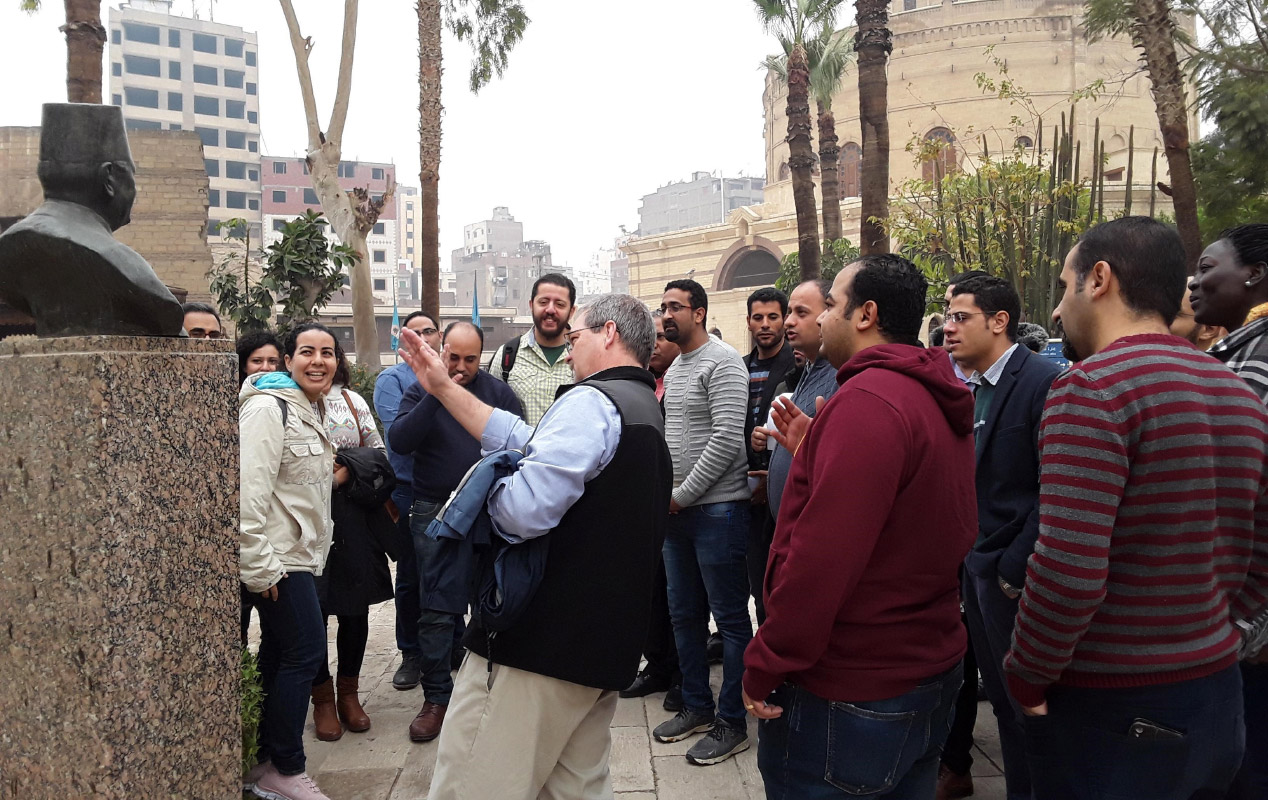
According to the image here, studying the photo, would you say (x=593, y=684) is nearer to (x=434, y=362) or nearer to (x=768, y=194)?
(x=434, y=362)

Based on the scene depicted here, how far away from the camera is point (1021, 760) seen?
337 centimetres

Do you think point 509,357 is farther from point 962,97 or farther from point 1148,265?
point 962,97

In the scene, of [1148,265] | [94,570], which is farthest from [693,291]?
[94,570]

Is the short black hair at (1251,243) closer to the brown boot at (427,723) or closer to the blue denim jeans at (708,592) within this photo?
the blue denim jeans at (708,592)

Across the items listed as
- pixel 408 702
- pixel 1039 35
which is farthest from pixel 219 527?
pixel 1039 35

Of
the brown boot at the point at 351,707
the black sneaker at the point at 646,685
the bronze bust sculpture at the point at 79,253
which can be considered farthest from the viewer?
the black sneaker at the point at 646,685

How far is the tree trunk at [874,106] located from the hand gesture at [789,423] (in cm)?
841

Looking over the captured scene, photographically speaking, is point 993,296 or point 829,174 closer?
point 993,296

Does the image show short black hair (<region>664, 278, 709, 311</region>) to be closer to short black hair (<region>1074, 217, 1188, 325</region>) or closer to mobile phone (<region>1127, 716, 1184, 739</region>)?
short black hair (<region>1074, 217, 1188, 325</region>)

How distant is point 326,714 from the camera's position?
4652 mm

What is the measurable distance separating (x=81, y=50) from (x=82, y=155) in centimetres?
855

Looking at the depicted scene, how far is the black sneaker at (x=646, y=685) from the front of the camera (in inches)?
205

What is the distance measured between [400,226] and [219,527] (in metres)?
117

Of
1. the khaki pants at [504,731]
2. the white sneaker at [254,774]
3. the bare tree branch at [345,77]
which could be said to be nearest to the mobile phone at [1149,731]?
the khaki pants at [504,731]
